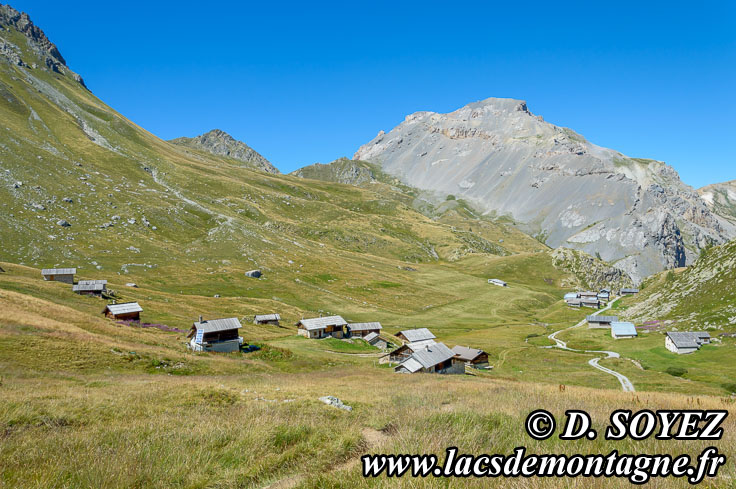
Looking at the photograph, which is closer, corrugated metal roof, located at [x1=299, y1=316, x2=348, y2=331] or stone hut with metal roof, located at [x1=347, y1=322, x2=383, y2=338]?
corrugated metal roof, located at [x1=299, y1=316, x2=348, y2=331]

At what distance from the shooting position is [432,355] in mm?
59562

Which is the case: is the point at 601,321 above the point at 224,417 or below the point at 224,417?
below

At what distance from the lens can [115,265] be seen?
11038 cm

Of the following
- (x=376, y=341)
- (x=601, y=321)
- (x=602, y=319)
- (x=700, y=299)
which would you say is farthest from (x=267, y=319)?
(x=700, y=299)

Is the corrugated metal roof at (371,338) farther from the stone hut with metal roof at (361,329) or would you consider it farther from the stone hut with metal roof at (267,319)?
the stone hut with metal roof at (267,319)

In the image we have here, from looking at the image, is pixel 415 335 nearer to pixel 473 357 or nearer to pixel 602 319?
pixel 473 357

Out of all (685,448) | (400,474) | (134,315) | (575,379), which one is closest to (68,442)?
(400,474)

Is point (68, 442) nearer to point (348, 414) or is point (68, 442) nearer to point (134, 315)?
point (348, 414)

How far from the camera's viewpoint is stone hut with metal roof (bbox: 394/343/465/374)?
55.2 m

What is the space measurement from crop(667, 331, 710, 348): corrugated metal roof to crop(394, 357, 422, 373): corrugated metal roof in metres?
51.1

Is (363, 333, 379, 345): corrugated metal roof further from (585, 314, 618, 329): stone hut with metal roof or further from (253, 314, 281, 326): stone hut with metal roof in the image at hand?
(585, 314, 618, 329): stone hut with metal roof

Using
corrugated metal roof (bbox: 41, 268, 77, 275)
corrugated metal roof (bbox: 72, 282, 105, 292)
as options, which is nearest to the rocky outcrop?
corrugated metal roof (bbox: 72, 282, 105, 292)

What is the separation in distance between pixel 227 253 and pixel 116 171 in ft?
310

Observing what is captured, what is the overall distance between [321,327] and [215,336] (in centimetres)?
2378
